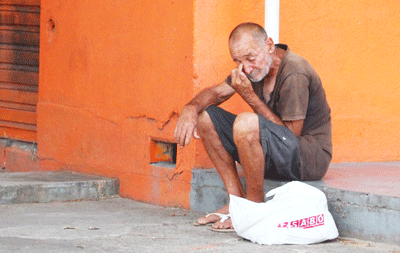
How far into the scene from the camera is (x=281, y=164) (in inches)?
132

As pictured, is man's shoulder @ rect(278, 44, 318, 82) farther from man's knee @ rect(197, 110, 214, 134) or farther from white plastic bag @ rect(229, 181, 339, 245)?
white plastic bag @ rect(229, 181, 339, 245)

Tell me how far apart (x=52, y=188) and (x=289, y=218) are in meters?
2.06

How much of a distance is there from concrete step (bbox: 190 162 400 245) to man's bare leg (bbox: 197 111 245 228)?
0.18 m

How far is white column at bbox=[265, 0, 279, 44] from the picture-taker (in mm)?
3945

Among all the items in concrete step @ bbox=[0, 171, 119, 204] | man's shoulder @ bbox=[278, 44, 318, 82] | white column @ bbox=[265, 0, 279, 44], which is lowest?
concrete step @ bbox=[0, 171, 119, 204]

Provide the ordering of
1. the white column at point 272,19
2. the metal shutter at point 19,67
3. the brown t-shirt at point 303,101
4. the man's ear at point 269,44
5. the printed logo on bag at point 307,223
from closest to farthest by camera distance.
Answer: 1. the printed logo on bag at point 307,223
2. the brown t-shirt at point 303,101
3. the man's ear at point 269,44
4. the white column at point 272,19
5. the metal shutter at point 19,67

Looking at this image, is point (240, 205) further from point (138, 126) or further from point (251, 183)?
point (138, 126)

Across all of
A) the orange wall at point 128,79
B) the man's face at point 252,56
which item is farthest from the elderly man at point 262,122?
the orange wall at point 128,79

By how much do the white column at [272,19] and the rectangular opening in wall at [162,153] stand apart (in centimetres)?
105

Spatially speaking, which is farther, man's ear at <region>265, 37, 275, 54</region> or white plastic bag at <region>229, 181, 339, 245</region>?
man's ear at <region>265, 37, 275, 54</region>

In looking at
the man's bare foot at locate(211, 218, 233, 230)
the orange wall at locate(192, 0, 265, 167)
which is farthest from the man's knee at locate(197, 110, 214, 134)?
the man's bare foot at locate(211, 218, 233, 230)

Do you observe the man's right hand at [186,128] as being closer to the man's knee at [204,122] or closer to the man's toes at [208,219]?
the man's knee at [204,122]

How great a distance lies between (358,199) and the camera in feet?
10.4

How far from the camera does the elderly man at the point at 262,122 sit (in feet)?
10.7
